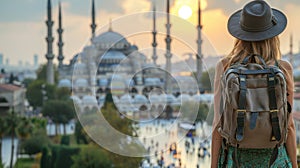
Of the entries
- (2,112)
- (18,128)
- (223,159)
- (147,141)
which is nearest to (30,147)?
(18,128)

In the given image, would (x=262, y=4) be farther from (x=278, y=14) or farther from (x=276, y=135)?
(x=276, y=135)

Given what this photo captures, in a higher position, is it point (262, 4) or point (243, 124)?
point (262, 4)

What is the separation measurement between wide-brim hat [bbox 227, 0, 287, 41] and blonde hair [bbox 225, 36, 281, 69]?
1 centimetres

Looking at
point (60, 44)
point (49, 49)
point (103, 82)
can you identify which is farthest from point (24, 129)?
point (60, 44)

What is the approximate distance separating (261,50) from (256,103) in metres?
0.10

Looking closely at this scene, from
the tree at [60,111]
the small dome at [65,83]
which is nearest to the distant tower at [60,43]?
the small dome at [65,83]

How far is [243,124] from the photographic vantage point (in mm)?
739

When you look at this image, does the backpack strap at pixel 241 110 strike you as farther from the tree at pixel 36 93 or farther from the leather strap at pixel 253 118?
the tree at pixel 36 93

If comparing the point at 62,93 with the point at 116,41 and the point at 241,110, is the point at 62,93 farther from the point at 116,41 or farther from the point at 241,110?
the point at 241,110

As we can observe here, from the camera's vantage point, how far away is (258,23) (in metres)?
0.78

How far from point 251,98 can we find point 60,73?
757 inches

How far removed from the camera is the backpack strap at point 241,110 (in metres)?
0.73

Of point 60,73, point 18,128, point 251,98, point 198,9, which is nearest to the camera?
point 251,98

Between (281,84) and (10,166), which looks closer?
(281,84)
